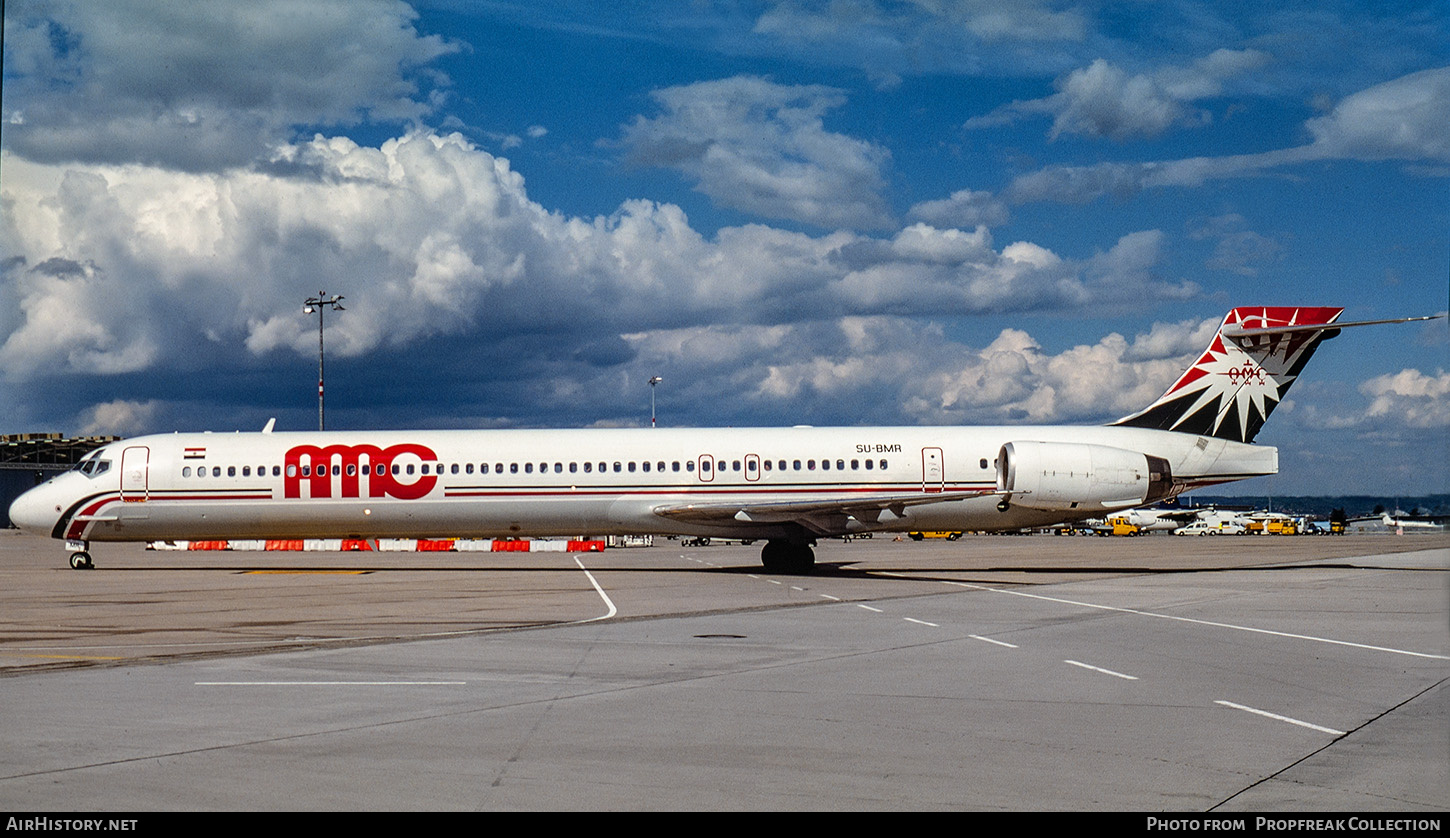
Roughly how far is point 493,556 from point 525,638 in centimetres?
2980

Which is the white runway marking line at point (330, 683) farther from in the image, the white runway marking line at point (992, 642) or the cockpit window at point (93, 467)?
the cockpit window at point (93, 467)

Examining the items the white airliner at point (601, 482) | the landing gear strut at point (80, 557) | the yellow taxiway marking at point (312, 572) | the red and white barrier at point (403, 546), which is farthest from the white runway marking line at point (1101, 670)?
the red and white barrier at point (403, 546)

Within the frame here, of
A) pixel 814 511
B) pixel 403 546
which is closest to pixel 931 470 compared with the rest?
pixel 814 511

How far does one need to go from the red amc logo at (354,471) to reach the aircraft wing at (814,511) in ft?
21.6

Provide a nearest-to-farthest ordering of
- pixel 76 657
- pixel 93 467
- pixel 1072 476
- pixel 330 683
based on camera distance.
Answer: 1. pixel 330 683
2. pixel 76 657
3. pixel 1072 476
4. pixel 93 467

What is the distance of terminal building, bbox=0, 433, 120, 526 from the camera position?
10381cm

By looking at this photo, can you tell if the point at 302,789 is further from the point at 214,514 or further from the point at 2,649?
the point at 214,514

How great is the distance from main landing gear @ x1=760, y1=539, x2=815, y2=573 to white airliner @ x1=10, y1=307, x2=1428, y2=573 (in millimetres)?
43

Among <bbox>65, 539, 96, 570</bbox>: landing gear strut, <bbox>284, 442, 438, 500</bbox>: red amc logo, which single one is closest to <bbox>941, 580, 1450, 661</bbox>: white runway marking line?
<bbox>284, 442, 438, 500</bbox>: red amc logo

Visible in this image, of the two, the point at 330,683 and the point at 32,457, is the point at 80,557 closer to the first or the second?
the point at 330,683

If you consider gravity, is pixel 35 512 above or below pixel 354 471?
below

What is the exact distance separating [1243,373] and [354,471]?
24.9m

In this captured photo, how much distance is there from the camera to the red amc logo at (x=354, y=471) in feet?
108

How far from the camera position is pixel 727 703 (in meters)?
10.7
